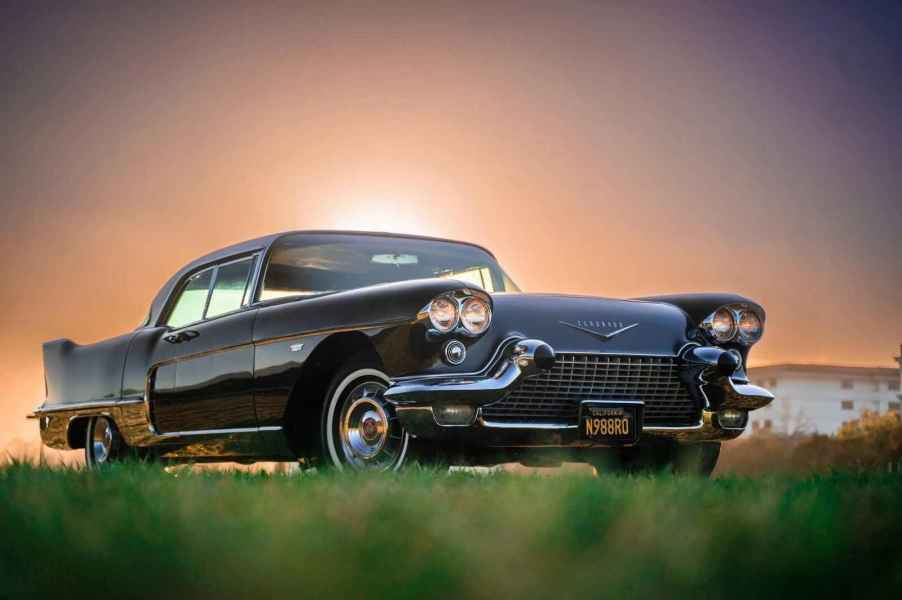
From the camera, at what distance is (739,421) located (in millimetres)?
A: 6324

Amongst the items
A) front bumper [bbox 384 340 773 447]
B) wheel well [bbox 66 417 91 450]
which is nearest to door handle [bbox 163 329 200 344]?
wheel well [bbox 66 417 91 450]

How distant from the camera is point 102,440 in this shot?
27.9 feet

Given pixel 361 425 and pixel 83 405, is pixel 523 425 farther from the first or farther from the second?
pixel 83 405

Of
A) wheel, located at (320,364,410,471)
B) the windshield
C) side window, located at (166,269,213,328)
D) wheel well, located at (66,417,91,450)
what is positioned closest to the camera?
wheel, located at (320,364,410,471)

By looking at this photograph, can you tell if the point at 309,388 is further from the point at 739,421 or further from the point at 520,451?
the point at 739,421

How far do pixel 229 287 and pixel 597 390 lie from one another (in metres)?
2.84

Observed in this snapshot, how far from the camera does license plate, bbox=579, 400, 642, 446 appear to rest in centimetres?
556

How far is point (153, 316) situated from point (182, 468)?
11.2 ft

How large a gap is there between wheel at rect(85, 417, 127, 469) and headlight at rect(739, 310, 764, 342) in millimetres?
4440

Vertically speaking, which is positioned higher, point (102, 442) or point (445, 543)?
point (445, 543)

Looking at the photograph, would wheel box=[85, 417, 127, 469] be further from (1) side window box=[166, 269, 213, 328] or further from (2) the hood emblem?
(2) the hood emblem

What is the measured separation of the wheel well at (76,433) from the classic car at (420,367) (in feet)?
3.55

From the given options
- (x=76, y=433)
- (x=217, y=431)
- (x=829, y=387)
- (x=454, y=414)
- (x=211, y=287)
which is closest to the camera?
(x=454, y=414)

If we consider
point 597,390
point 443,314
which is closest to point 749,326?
point 597,390
